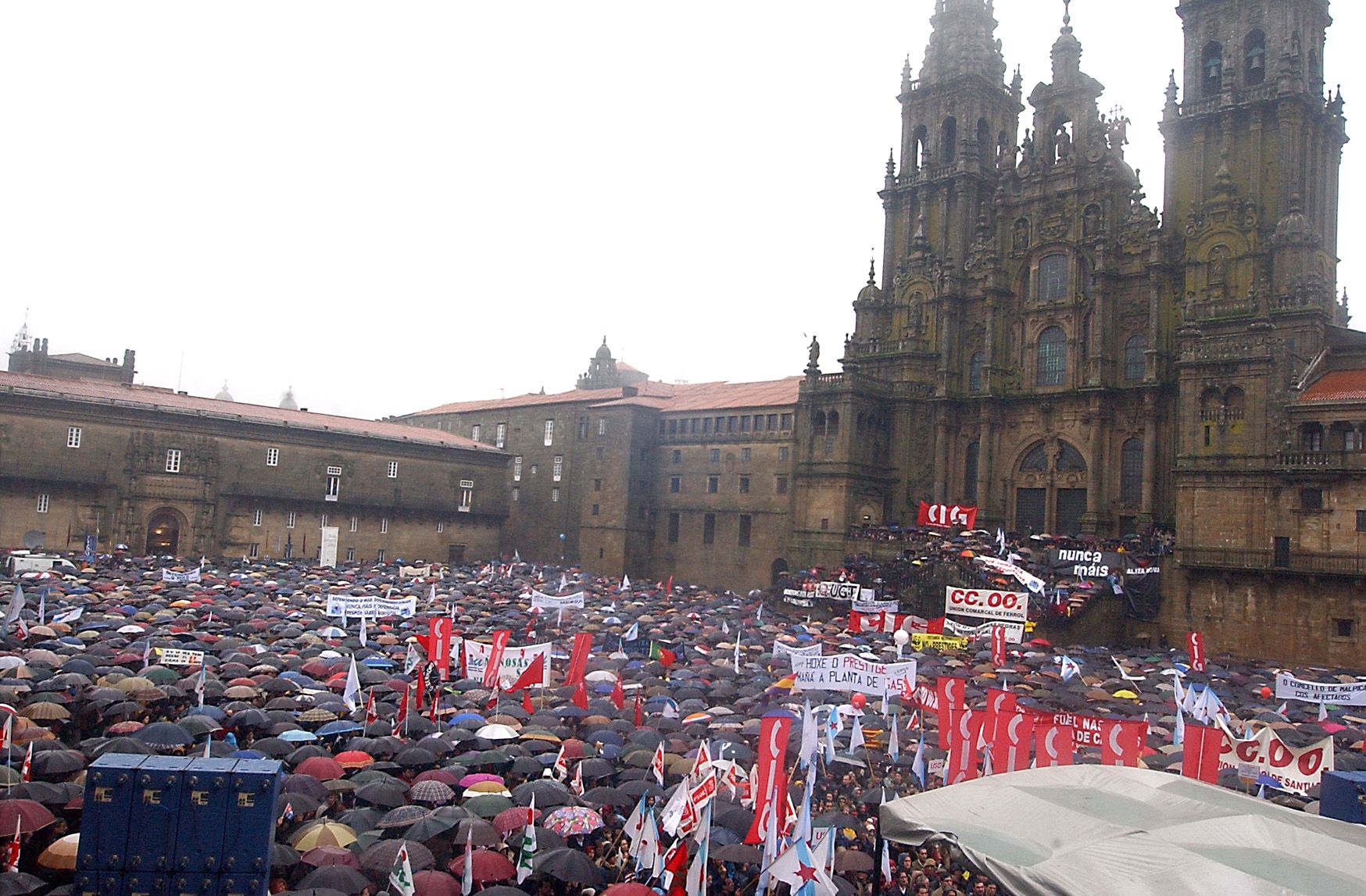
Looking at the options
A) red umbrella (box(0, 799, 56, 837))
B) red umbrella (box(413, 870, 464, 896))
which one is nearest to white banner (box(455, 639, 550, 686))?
red umbrella (box(413, 870, 464, 896))

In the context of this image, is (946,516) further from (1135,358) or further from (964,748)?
(964,748)

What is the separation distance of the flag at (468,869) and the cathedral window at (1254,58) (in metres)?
47.6

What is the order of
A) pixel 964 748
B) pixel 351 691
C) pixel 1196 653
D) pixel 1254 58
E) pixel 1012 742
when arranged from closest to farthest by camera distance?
1. pixel 1012 742
2. pixel 964 748
3. pixel 351 691
4. pixel 1196 653
5. pixel 1254 58

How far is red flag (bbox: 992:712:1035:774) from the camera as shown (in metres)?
16.3

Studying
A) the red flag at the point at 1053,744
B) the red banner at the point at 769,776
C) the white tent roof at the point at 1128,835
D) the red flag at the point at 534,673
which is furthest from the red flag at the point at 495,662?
the white tent roof at the point at 1128,835

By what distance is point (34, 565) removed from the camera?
37406mm

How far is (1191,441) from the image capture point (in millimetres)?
40531

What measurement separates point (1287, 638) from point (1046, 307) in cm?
1976

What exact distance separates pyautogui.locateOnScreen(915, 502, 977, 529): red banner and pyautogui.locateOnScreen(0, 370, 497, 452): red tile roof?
3031 cm

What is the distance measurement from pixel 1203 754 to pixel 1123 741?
45.8 inches

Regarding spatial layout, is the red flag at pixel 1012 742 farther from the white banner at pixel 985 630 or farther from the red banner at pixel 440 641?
the white banner at pixel 985 630

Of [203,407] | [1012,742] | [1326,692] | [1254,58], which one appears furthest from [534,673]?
[1254,58]

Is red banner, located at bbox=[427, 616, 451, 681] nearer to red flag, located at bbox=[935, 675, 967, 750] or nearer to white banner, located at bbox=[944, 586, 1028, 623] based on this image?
red flag, located at bbox=[935, 675, 967, 750]

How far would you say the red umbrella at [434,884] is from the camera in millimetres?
11812
